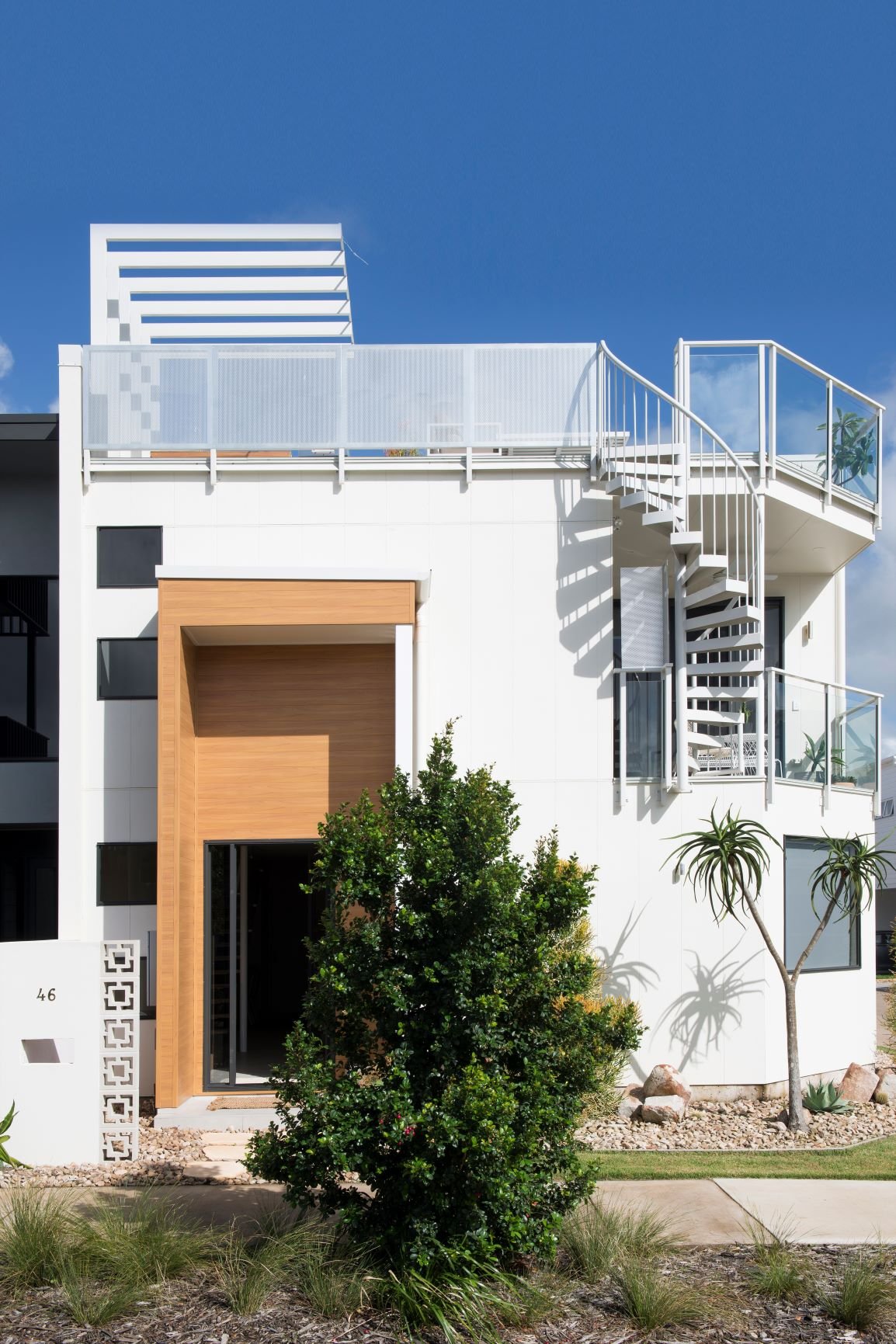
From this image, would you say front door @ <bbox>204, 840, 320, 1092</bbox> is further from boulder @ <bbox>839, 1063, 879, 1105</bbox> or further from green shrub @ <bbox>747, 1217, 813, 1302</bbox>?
boulder @ <bbox>839, 1063, 879, 1105</bbox>

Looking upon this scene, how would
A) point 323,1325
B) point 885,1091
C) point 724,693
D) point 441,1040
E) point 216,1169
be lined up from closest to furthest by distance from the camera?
point 323,1325 < point 441,1040 < point 216,1169 < point 885,1091 < point 724,693

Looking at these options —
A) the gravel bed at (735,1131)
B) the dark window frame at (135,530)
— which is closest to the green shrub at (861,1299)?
the gravel bed at (735,1131)

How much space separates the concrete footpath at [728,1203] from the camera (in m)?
7.17

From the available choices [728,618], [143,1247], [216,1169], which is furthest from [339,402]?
[143,1247]

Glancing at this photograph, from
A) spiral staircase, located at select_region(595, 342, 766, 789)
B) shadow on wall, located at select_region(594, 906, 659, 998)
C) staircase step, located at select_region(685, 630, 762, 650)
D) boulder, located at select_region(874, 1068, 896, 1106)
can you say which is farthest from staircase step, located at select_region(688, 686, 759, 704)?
boulder, located at select_region(874, 1068, 896, 1106)

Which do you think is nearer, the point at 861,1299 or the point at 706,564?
the point at 861,1299

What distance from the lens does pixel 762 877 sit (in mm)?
11727

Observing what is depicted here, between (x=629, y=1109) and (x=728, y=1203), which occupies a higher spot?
(x=728, y=1203)

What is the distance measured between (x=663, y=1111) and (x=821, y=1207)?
9.07ft

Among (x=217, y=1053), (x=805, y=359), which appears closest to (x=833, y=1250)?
(x=217, y=1053)

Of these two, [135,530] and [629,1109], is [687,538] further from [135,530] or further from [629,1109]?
[135,530]

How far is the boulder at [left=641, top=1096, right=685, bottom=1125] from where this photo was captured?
1052 cm

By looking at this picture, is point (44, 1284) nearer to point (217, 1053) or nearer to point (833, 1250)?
point (833, 1250)

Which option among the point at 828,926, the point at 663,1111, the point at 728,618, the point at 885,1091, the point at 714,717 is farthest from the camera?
the point at 828,926
